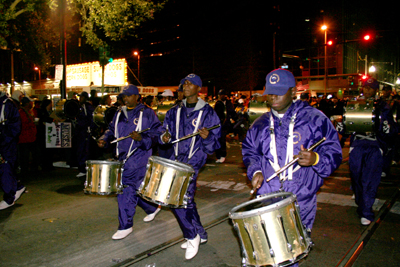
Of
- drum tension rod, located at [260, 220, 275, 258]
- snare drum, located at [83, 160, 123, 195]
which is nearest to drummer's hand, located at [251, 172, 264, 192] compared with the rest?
drum tension rod, located at [260, 220, 275, 258]

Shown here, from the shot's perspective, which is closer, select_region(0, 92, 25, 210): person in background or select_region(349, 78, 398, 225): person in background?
select_region(349, 78, 398, 225): person in background

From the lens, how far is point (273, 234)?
7.80ft

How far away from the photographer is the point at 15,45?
20.4 m

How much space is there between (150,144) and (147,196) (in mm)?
1233

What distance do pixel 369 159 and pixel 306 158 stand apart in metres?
3.58

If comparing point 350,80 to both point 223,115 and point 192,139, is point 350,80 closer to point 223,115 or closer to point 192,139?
point 223,115

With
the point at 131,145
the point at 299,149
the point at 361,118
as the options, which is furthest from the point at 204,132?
the point at 361,118

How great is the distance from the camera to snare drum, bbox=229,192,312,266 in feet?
7.78

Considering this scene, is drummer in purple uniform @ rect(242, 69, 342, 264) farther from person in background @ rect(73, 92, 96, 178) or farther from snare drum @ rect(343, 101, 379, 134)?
person in background @ rect(73, 92, 96, 178)

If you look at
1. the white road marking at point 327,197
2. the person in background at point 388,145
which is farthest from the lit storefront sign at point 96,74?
the person in background at point 388,145

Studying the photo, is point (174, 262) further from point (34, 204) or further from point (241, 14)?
point (241, 14)

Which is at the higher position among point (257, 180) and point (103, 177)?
point (257, 180)

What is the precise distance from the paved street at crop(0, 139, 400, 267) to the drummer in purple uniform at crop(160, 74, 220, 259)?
326 millimetres

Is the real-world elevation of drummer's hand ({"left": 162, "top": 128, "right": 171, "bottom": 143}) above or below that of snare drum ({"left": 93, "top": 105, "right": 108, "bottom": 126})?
below
